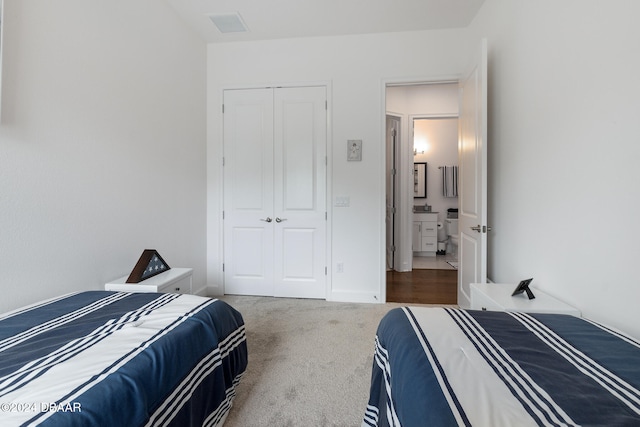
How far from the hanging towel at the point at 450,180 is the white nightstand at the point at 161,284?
5322mm

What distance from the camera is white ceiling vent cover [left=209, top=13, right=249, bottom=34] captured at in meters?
2.73

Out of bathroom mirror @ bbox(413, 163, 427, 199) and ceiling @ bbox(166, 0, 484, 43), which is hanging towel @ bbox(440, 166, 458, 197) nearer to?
bathroom mirror @ bbox(413, 163, 427, 199)

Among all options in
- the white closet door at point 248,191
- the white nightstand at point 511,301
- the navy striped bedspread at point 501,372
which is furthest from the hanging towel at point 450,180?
the navy striped bedspread at point 501,372

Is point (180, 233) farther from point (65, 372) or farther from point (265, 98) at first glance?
point (65, 372)

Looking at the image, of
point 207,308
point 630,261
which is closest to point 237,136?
point 207,308

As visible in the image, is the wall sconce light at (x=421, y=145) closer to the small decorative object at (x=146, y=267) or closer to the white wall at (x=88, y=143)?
the white wall at (x=88, y=143)

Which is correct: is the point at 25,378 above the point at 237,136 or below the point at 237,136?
below

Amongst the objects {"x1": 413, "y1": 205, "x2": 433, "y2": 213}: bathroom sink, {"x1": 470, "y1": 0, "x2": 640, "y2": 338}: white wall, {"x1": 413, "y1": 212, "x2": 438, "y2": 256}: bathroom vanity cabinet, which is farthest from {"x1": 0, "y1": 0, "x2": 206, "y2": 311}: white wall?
{"x1": 413, "y1": 205, "x2": 433, "y2": 213}: bathroom sink

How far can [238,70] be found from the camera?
3.20 meters

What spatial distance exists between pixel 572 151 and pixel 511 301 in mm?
845

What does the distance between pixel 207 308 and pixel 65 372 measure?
0.56m

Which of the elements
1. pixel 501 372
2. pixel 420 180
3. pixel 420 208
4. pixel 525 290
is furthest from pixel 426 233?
pixel 501 372

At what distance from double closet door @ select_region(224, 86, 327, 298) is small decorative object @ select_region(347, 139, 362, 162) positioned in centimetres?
27

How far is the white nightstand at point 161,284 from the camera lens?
69.1 inches
